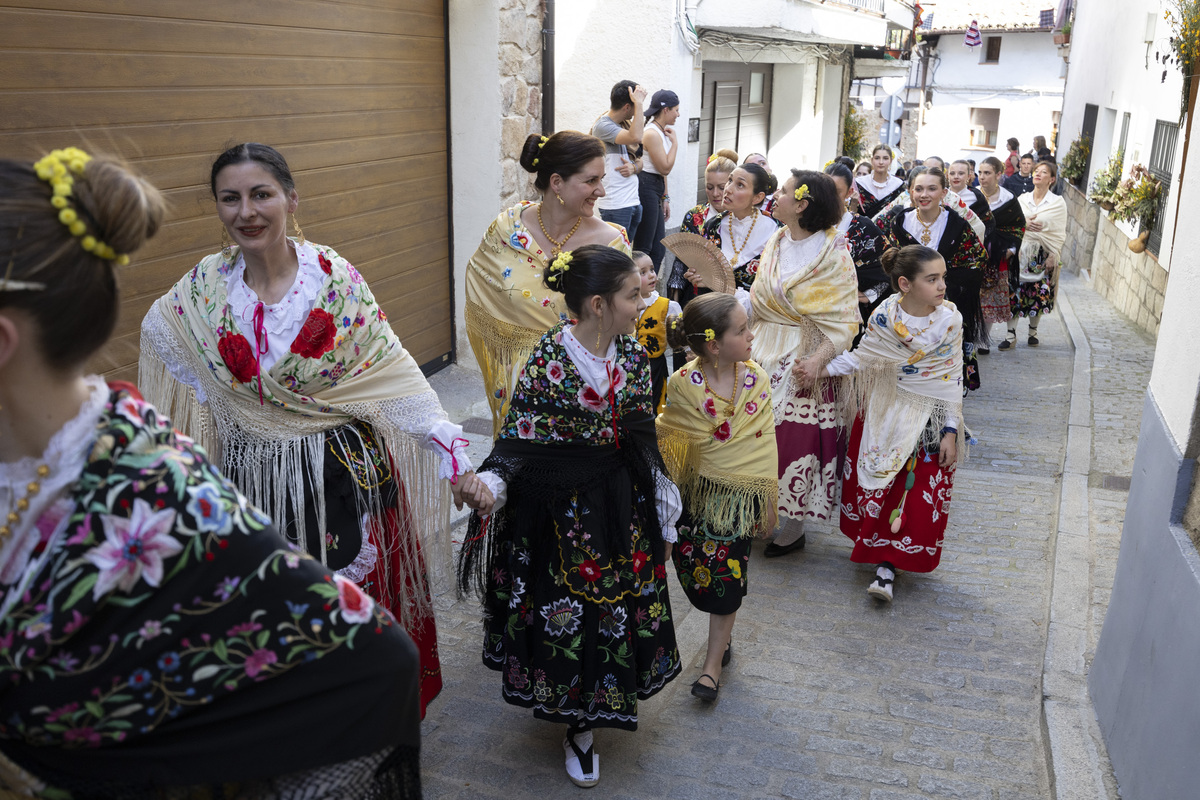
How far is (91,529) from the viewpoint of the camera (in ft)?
4.41

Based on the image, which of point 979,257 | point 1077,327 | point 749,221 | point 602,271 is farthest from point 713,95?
point 602,271

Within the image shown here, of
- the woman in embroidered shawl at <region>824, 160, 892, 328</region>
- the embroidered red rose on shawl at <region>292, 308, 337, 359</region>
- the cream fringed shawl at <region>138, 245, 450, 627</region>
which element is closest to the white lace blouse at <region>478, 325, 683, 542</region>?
the cream fringed shawl at <region>138, 245, 450, 627</region>

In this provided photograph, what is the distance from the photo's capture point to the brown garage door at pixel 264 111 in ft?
13.6

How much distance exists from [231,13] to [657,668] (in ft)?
12.9

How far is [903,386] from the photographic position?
4.82 metres

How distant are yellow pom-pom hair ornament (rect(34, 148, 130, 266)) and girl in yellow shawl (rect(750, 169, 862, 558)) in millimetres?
3997

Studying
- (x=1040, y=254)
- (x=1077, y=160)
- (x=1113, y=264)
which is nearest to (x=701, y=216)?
(x=1040, y=254)

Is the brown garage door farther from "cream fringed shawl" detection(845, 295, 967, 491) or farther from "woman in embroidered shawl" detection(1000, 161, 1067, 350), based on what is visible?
"woman in embroidered shawl" detection(1000, 161, 1067, 350)

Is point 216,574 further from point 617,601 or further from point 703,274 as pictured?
point 703,274

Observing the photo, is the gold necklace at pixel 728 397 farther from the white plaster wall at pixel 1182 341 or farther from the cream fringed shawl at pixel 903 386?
the white plaster wall at pixel 1182 341

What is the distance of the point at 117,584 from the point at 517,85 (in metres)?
6.57

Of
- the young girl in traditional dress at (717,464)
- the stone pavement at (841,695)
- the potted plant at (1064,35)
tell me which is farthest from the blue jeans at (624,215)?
the potted plant at (1064,35)

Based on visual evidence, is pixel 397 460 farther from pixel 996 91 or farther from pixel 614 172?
pixel 996 91

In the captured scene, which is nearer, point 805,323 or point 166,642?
point 166,642
